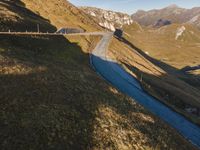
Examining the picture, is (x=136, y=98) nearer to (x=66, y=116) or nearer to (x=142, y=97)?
(x=142, y=97)

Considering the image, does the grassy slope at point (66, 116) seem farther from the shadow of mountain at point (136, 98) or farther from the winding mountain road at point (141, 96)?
the winding mountain road at point (141, 96)

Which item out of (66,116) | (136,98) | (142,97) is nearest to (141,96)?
(142,97)

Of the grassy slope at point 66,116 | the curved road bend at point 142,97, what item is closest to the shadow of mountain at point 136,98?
the curved road bend at point 142,97

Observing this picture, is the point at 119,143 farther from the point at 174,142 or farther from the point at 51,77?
the point at 51,77

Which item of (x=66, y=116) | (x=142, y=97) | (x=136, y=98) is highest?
(x=66, y=116)

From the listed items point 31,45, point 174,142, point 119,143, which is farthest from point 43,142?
point 31,45

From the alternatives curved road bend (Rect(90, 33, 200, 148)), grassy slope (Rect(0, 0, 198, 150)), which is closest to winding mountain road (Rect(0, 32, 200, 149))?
curved road bend (Rect(90, 33, 200, 148))
